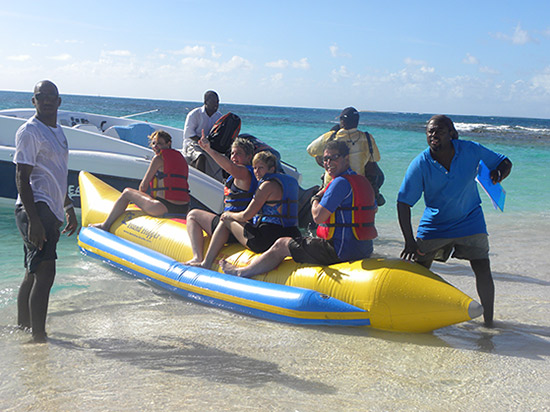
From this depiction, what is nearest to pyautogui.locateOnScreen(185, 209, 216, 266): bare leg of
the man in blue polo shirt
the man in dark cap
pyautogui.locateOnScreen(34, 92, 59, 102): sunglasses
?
the man in dark cap

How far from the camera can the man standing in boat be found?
2980 mm

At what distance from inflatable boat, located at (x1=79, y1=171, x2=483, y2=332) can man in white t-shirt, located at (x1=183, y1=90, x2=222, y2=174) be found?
1695 mm

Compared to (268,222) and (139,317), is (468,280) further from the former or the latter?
(139,317)

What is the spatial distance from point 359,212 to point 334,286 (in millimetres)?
483

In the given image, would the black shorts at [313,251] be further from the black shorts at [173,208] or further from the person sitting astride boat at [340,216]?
the black shorts at [173,208]

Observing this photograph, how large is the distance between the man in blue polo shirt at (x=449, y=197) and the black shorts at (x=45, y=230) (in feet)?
6.33

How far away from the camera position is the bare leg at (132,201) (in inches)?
214

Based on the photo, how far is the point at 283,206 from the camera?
166 inches

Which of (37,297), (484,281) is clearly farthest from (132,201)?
(484,281)

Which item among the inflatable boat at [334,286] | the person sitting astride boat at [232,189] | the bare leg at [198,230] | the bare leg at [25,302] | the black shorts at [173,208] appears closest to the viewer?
the bare leg at [25,302]

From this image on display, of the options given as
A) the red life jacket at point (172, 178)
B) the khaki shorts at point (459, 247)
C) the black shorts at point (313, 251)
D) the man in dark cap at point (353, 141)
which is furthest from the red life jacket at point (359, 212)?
the red life jacket at point (172, 178)

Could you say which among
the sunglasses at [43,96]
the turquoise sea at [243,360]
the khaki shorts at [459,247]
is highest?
the sunglasses at [43,96]

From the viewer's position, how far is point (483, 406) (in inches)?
103

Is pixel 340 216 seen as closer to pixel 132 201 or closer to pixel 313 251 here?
pixel 313 251
